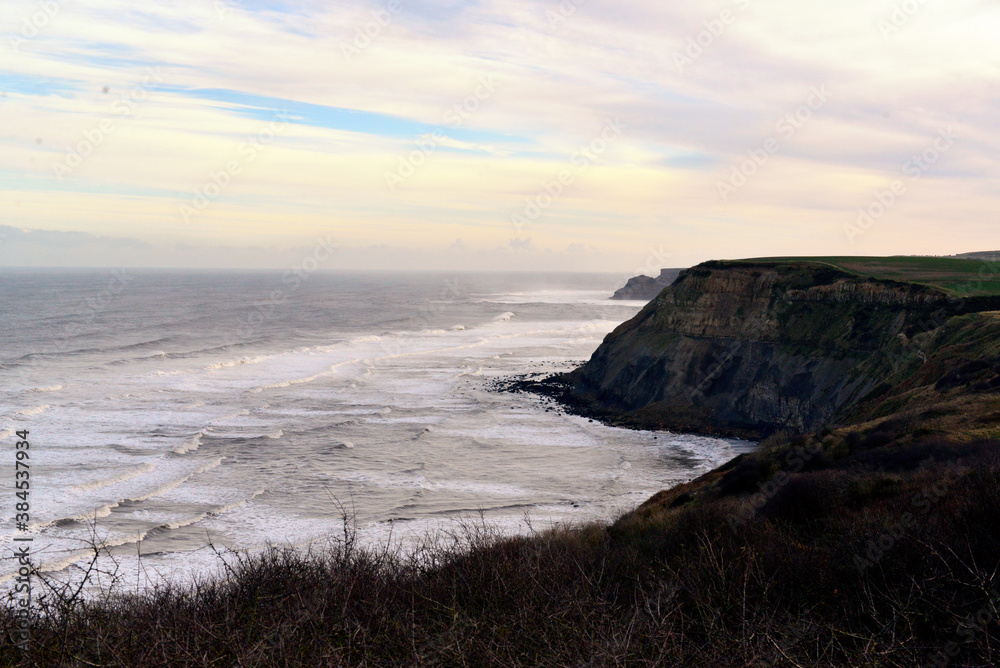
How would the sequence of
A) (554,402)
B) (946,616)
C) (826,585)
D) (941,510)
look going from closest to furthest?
1. (946,616)
2. (826,585)
3. (941,510)
4. (554,402)

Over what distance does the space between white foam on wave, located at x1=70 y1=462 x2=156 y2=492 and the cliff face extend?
28321 millimetres

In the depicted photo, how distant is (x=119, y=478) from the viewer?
2975cm

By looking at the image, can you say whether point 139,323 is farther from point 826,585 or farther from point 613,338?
point 826,585

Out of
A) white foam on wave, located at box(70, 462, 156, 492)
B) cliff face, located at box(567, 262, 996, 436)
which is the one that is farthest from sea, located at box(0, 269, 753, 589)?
cliff face, located at box(567, 262, 996, 436)

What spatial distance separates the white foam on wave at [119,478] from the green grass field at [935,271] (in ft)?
141

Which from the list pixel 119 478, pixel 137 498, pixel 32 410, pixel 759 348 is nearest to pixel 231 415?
pixel 32 410

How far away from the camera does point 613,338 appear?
187ft

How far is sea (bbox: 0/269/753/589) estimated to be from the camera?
2398 cm

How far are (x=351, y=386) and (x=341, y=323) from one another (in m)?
58.5

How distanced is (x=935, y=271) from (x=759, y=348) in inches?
538

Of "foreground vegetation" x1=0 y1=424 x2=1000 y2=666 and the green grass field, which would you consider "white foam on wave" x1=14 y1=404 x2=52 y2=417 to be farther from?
the green grass field

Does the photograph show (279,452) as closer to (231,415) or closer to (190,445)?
(190,445)

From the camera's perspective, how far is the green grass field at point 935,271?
3969 cm

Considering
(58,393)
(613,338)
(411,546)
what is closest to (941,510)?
(411,546)
